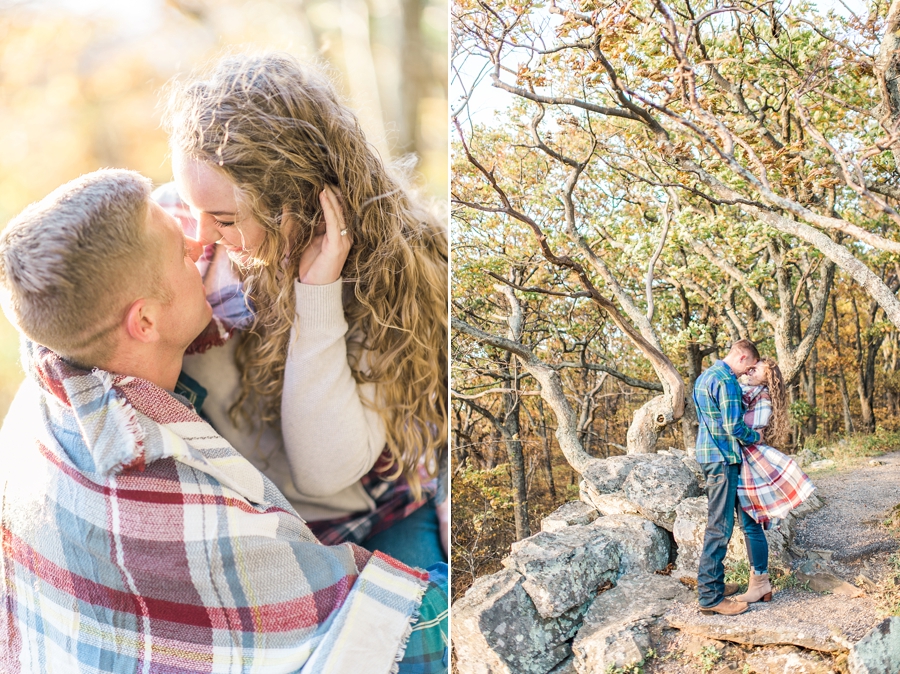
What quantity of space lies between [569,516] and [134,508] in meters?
1.09

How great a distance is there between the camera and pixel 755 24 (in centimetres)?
155

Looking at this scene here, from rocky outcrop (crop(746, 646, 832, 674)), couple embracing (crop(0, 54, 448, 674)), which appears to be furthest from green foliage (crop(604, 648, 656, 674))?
couple embracing (crop(0, 54, 448, 674))

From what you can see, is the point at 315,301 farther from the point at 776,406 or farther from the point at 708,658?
the point at 708,658

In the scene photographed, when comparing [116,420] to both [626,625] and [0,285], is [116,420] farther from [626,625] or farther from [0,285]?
[626,625]

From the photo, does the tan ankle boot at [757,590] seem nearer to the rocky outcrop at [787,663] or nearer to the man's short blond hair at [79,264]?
the rocky outcrop at [787,663]

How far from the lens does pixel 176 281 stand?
1.27 m

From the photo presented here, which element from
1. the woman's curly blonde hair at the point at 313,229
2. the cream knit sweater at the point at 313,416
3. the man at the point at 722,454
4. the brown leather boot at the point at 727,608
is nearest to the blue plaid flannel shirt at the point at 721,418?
the man at the point at 722,454

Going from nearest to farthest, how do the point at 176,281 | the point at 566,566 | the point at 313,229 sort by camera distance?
1. the point at 176,281
2. the point at 313,229
3. the point at 566,566

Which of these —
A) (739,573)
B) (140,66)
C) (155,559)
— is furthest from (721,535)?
(140,66)

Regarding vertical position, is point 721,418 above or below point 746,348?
below

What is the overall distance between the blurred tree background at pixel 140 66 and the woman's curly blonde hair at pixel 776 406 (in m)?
0.93

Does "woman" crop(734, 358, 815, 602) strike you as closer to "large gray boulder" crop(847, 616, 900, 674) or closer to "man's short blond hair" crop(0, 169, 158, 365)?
"large gray boulder" crop(847, 616, 900, 674)

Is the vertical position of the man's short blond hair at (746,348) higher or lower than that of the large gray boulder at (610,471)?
higher

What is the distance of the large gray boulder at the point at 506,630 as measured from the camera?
5.44ft
